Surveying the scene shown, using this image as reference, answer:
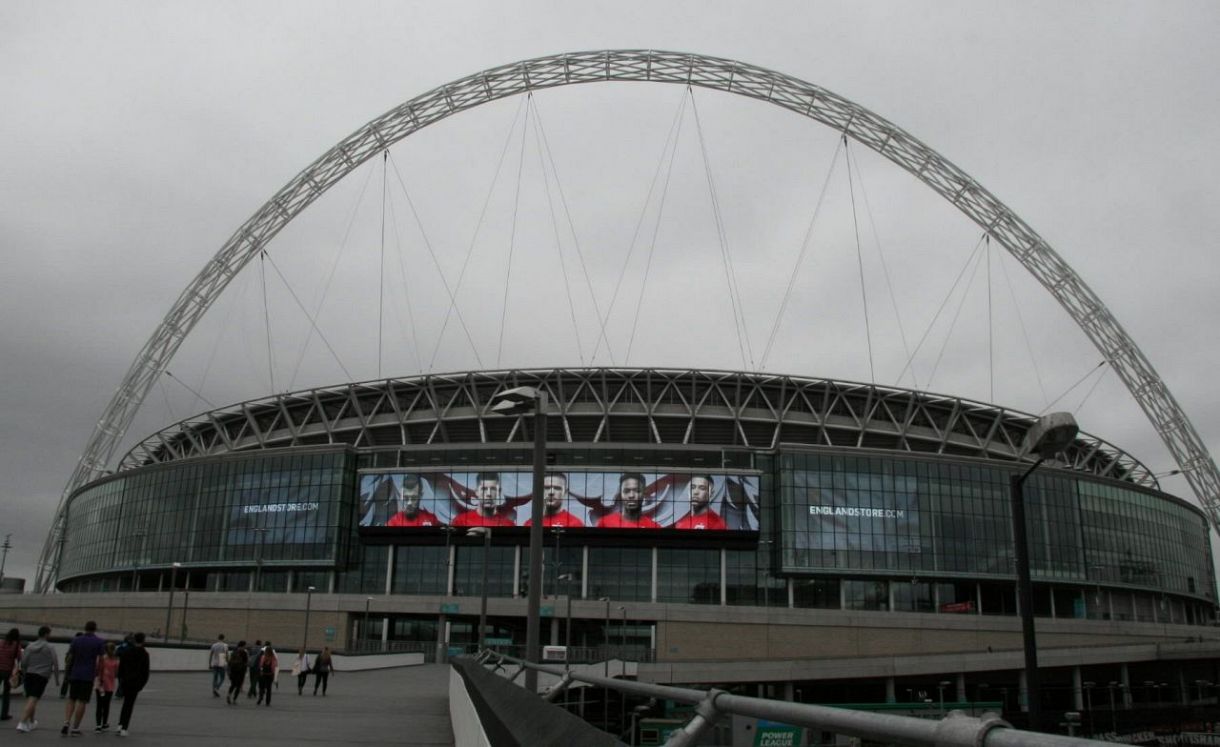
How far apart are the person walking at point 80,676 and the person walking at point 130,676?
19.3 inches

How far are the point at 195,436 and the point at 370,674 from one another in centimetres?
6840

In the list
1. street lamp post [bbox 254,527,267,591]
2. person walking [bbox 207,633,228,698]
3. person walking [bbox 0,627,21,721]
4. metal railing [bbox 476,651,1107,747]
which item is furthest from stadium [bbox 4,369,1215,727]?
metal railing [bbox 476,651,1107,747]

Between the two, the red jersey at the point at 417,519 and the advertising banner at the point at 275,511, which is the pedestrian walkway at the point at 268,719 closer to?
the red jersey at the point at 417,519

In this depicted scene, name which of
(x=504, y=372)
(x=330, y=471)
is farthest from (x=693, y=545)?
(x=330, y=471)

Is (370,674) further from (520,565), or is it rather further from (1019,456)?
(1019,456)

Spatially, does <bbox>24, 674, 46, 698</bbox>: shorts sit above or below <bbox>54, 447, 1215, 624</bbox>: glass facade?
below

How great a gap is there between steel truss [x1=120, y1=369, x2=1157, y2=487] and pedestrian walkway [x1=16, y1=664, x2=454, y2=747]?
65.3 m

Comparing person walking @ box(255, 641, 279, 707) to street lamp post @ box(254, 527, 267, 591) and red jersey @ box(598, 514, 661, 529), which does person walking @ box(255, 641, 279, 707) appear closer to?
red jersey @ box(598, 514, 661, 529)

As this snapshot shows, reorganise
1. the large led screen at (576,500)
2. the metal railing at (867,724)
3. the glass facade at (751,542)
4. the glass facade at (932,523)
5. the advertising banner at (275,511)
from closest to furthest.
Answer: the metal railing at (867,724) → the glass facade at (932,523) → the glass facade at (751,542) → the large led screen at (576,500) → the advertising banner at (275,511)

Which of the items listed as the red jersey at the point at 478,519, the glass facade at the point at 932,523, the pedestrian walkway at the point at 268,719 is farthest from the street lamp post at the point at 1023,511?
the red jersey at the point at 478,519

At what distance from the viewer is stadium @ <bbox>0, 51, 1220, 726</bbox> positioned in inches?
3172

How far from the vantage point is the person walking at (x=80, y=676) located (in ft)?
57.3

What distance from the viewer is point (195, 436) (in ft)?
369

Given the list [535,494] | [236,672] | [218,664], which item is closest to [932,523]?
[218,664]
